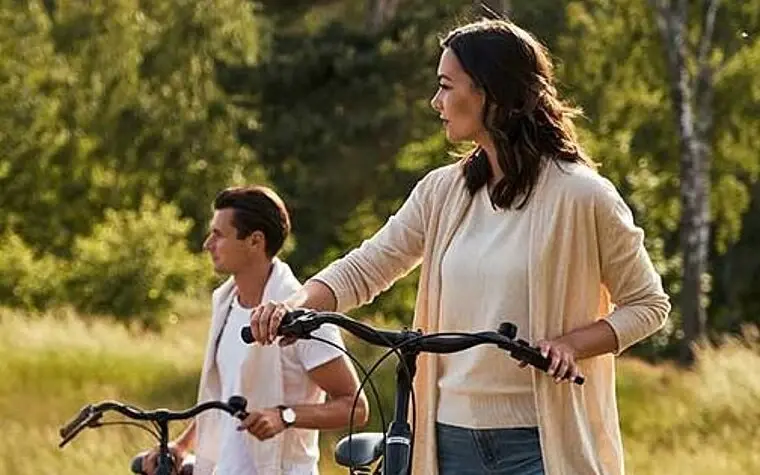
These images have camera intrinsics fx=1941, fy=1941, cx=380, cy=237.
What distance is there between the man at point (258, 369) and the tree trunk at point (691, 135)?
17.0 metres

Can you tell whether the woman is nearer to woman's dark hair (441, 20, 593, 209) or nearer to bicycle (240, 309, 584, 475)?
woman's dark hair (441, 20, 593, 209)

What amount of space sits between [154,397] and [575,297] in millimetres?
11019

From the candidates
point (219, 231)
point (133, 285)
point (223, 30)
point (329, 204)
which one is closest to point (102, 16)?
point (223, 30)

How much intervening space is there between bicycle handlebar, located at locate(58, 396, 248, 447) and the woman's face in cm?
117

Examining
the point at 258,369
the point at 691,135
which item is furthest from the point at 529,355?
the point at 691,135

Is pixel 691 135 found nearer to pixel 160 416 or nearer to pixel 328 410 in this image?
pixel 328 410

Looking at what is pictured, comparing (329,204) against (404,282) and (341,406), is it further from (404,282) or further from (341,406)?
(341,406)

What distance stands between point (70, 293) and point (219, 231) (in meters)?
24.5

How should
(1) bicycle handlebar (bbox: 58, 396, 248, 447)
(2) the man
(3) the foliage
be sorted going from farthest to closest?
(3) the foliage
(2) the man
(1) bicycle handlebar (bbox: 58, 396, 248, 447)

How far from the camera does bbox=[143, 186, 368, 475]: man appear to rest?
5.36 m

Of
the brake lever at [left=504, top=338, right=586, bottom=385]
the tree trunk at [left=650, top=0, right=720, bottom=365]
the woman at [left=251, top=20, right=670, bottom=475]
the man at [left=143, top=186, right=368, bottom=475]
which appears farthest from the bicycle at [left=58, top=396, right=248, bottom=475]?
the tree trunk at [left=650, top=0, right=720, bottom=365]

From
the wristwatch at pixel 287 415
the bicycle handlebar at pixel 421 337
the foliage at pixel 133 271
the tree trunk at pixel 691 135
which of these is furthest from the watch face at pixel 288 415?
the foliage at pixel 133 271

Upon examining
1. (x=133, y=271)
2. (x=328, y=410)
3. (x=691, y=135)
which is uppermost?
(x=133, y=271)

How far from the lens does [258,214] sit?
5.54 meters
